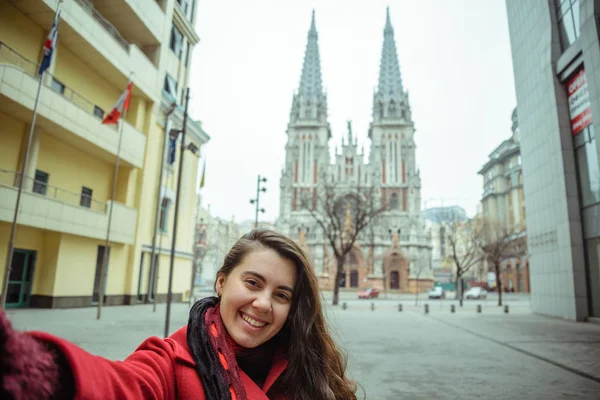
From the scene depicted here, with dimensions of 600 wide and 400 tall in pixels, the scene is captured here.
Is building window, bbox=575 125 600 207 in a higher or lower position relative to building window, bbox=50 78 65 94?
lower

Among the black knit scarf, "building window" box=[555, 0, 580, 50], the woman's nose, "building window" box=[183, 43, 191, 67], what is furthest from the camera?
"building window" box=[183, 43, 191, 67]

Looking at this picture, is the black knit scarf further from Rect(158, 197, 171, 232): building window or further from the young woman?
Rect(158, 197, 171, 232): building window

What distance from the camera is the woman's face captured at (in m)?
1.65

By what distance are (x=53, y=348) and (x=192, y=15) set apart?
26.1 meters

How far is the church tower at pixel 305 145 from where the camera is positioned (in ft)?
224

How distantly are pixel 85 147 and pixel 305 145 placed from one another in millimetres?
59000

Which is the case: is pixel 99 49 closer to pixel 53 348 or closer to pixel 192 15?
pixel 192 15

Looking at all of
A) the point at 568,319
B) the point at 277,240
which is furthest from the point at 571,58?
the point at 277,240

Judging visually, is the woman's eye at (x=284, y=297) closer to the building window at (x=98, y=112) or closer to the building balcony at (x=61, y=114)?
the building balcony at (x=61, y=114)

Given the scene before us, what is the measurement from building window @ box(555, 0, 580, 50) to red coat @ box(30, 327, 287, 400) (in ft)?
59.8

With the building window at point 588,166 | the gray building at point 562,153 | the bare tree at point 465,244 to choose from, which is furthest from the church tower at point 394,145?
the building window at point 588,166

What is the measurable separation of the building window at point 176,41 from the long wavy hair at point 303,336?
22030 mm

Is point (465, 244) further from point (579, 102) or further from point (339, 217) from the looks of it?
point (579, 102)

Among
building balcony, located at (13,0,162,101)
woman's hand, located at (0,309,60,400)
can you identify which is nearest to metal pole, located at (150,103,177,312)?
building balcony, located at (13,0,162,101)
